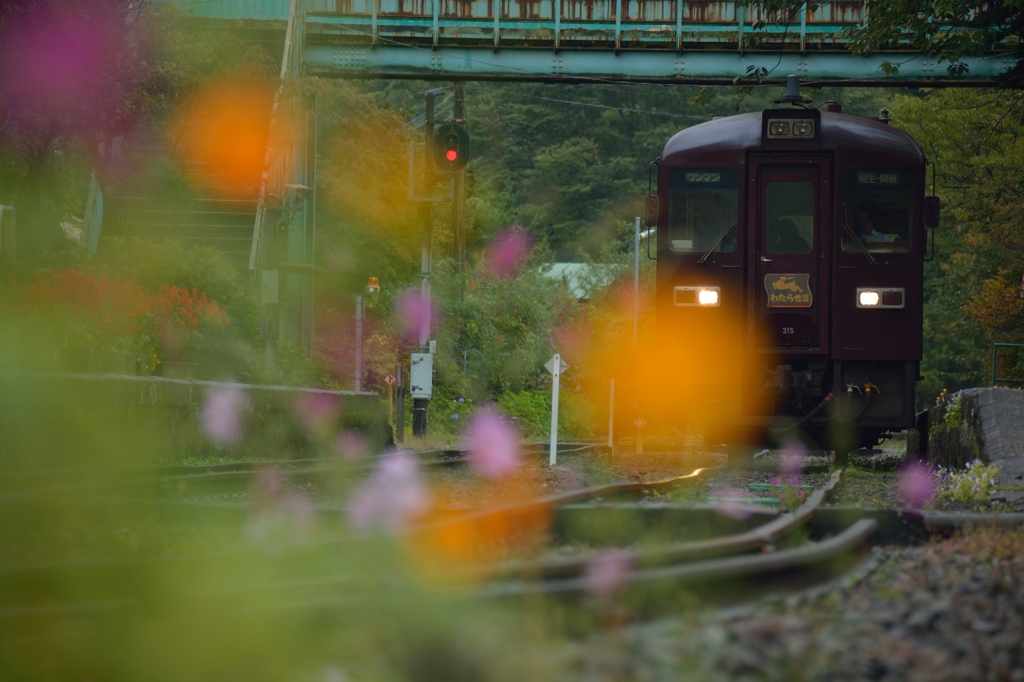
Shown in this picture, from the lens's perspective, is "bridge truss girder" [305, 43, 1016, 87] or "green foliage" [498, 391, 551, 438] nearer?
"bridge truss girder" [305, 43, 1016, 87]

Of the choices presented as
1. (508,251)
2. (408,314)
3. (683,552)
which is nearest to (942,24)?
(683,552)

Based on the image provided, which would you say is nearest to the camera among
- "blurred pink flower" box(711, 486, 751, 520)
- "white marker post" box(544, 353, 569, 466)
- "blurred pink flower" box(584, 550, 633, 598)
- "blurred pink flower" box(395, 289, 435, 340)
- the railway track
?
the railway track

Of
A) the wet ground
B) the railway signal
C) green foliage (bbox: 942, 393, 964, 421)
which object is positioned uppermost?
the railway signal

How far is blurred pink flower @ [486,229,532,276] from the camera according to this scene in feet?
142

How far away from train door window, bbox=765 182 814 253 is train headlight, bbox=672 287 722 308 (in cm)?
65

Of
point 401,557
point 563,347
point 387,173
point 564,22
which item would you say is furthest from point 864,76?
point 401,557

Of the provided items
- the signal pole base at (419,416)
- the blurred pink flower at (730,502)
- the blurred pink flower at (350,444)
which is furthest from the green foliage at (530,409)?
the blurred pink flower at (730,502)

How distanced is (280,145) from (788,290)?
11.5 metres

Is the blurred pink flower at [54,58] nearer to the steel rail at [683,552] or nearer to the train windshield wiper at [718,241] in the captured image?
the train windshield wiper at [718,241]

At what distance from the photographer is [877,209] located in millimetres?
11500

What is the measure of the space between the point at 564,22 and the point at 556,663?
2011 centimetres

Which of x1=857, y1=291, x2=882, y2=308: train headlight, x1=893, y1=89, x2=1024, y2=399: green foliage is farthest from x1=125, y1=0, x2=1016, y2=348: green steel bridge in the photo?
x1=857, y1=291, x2=882, y2=308: train headlight

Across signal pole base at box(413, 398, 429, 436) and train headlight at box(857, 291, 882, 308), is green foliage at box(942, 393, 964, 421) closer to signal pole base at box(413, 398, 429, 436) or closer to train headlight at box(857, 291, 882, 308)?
train headlight at box(857, 291, 882, 308)

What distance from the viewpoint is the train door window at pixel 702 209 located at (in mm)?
11562
